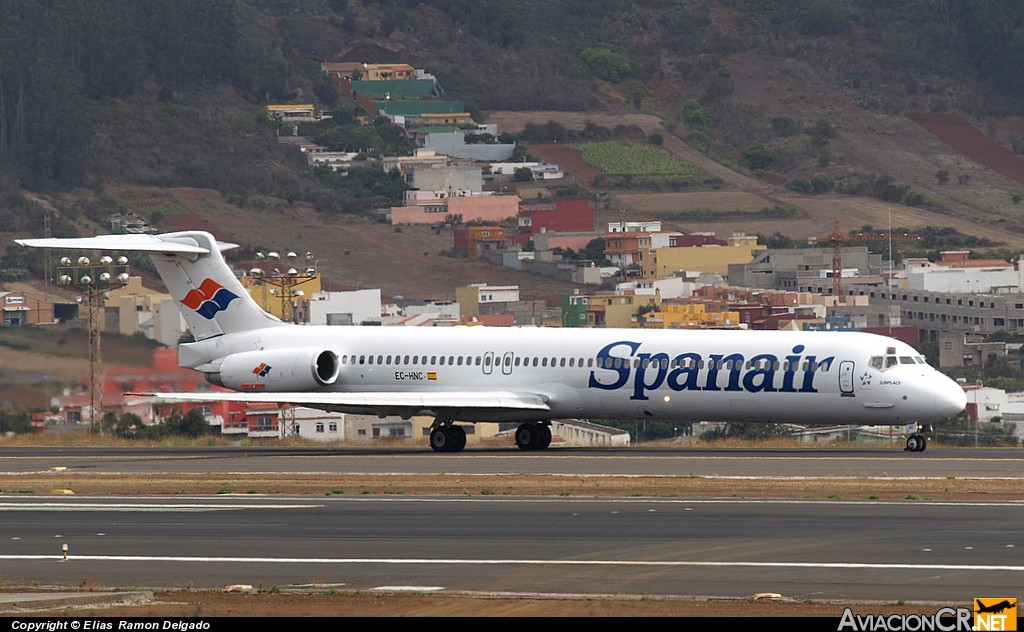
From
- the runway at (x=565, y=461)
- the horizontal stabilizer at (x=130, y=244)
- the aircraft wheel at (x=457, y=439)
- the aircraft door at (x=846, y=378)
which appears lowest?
the runway at (x=565, y=461)

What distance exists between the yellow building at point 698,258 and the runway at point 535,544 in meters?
134

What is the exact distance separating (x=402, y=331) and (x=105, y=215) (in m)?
122

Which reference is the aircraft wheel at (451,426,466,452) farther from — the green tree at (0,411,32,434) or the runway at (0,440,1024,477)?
the green tree at (0,411,32,434)

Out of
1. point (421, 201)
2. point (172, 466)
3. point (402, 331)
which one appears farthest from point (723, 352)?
point (421, 201)

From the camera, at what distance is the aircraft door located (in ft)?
140

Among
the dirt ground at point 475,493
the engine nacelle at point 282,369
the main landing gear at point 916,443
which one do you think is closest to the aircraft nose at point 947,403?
the main landing gear at point 916,443

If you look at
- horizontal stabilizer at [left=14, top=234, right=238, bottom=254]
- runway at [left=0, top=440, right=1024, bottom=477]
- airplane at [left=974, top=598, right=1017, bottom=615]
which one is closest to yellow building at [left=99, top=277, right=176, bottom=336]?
horizontal stabilizer at [left=14, top=234, right=238, bottom=254]

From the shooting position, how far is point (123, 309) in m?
112

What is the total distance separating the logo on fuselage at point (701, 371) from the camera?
141ft

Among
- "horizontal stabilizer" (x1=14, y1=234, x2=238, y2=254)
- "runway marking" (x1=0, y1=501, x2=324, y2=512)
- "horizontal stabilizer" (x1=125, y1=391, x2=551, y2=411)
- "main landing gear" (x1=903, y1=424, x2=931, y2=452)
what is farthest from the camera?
"horizontal stabilizer" (x1=14, y1=234, x2=238, y2=254)

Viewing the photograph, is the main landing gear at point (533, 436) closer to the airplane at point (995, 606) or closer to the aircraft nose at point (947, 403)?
the aircraft nose at point (947, 403)

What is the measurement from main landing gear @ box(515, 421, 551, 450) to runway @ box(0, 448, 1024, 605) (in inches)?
464

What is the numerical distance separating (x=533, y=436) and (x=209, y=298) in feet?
32.4

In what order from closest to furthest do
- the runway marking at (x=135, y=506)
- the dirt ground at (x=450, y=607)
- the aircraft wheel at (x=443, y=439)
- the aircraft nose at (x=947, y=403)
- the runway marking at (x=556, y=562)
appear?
the dirt ground at (x=450, y=607), the runway marking at (x=556, y=562), the runway marking at (x=135, y=506), the aircraft nose at (x=947, y=403), the aircraft wheel at (x=443, y=439)
